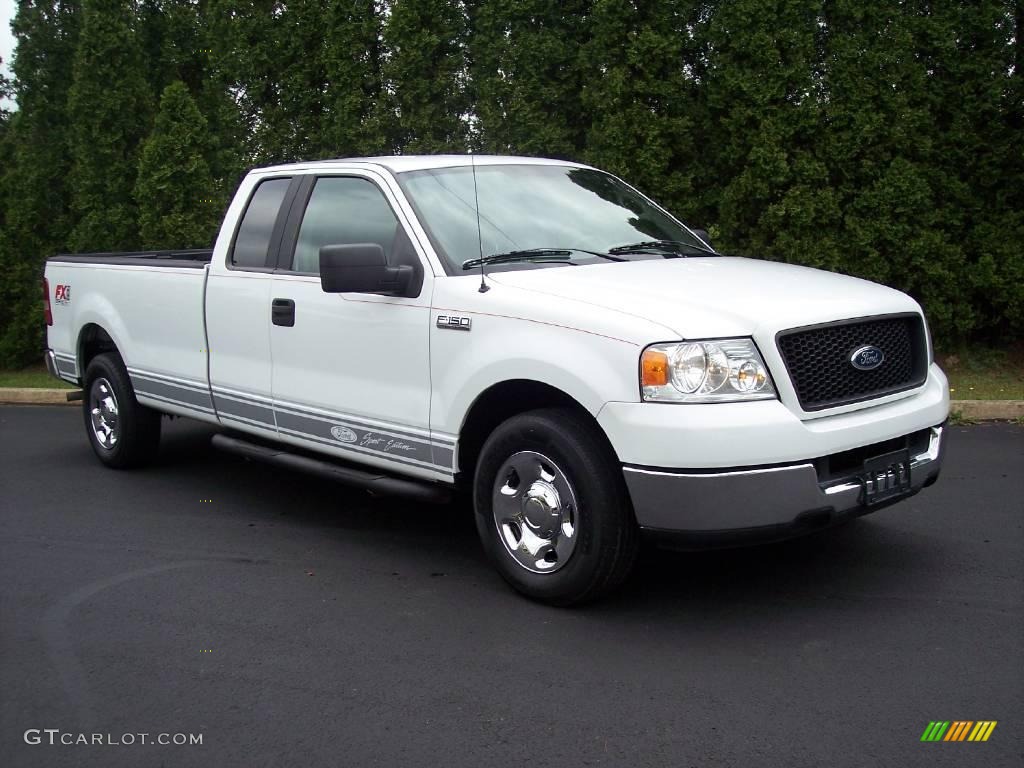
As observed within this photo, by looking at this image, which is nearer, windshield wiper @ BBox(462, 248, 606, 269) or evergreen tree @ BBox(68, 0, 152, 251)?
windshield wiper @ BBox(462, 248, 606, 269)

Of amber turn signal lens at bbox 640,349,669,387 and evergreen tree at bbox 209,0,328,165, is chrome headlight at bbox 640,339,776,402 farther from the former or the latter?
evergreen tree at bbox 209,0,328,165

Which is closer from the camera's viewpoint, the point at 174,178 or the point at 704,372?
the point at 704,372

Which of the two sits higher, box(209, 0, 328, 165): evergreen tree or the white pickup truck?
box(209, 0, 328, 165): evergreen tree

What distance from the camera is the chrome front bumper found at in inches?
160

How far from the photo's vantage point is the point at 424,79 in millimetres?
11766

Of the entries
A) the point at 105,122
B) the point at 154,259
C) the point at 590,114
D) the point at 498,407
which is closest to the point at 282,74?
the point at 105,122

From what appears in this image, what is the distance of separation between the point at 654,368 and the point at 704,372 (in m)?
0.20

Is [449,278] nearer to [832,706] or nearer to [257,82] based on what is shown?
[832,706]

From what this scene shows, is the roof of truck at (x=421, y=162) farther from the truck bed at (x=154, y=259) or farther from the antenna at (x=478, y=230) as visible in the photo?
the truck bed at (x=154, y=259)

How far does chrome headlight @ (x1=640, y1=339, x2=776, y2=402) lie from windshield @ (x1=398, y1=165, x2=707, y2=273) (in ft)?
3.94

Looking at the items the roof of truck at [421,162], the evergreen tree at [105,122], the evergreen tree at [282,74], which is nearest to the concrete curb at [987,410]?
the roof of truck at [421,162]

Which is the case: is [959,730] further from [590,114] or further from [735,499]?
[590,114]

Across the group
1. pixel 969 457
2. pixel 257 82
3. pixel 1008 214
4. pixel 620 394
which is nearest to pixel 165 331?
pixel 620 394

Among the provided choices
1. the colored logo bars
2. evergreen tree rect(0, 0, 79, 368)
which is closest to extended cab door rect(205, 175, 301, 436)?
the colored logo bars
